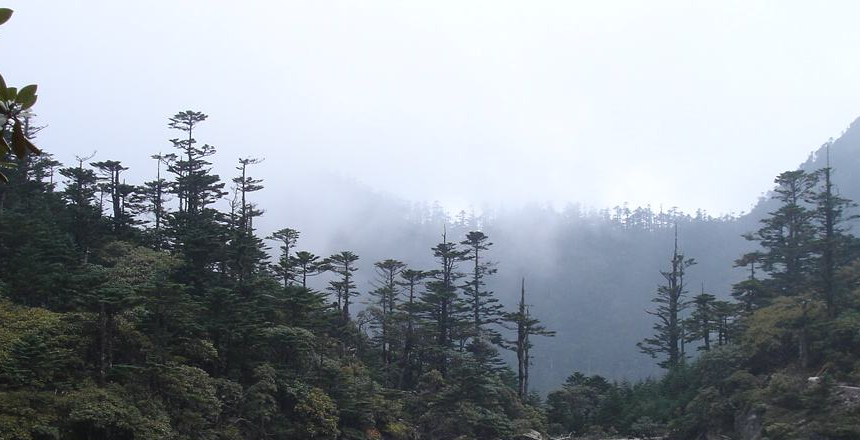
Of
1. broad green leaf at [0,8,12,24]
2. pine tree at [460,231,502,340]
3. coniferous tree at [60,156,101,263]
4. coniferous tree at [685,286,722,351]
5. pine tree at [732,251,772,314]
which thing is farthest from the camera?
pine tree at [460,231,502,340]

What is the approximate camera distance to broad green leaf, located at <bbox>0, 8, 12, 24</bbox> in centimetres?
194

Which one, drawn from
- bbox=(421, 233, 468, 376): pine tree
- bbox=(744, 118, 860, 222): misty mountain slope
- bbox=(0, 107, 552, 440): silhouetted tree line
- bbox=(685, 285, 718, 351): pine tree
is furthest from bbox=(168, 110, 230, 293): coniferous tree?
bbox=(744, 118, 860, 222): misty mountain slope

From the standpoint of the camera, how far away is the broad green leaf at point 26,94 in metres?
2.04

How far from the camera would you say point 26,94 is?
6.73 feet

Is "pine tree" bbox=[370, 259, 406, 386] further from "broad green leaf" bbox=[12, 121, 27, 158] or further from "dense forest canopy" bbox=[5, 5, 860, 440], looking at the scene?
"broad green leaf" bbox=[12, 121, 27, 158]

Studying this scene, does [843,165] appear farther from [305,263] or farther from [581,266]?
[305,263]

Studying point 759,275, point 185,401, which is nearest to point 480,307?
point 185,401

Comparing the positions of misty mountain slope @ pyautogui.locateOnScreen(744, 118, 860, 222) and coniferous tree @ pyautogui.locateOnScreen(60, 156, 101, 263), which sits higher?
misty mountain slope @ pyautogui.locateOnScreen(744, 118, 860, 222)

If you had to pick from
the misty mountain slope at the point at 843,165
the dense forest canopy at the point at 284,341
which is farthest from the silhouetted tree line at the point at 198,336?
the misty mountain slope at the point at 843,165

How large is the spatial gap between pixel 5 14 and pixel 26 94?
26 cm

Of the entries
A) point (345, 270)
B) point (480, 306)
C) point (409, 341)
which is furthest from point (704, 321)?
point (345, 270)

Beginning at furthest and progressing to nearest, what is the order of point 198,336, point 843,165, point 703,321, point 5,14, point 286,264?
point 843,165, point 703,321, point 286,264, point 198,336, point 5,14

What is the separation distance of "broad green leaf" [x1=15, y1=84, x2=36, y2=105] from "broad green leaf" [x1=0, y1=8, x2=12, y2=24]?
0.21 metres

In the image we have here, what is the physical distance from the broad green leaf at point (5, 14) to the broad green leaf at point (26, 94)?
21cm
